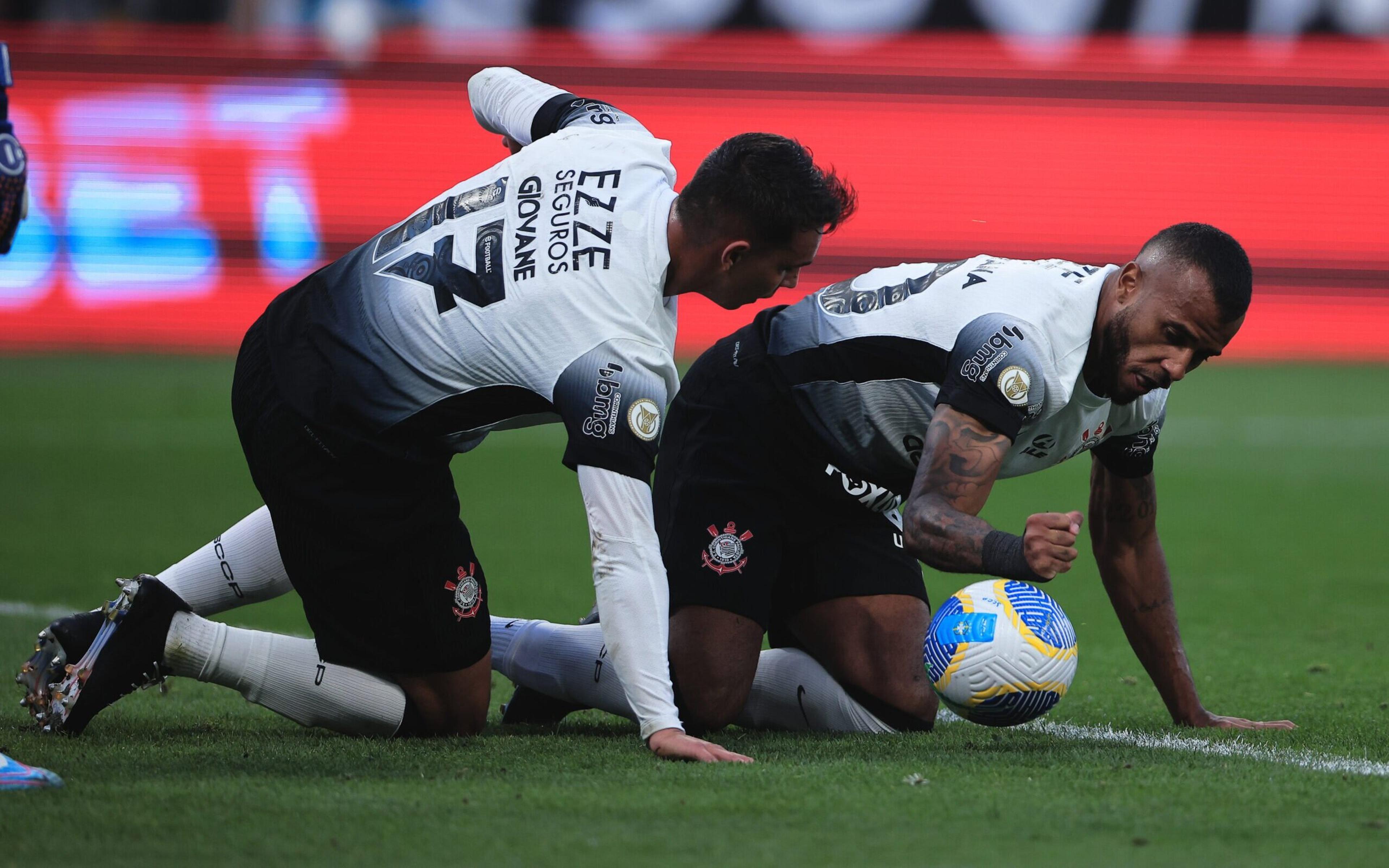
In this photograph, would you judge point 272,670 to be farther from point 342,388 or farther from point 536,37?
point 536,37

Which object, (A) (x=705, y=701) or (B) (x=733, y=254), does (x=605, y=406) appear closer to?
(B) (x=733, y=254)

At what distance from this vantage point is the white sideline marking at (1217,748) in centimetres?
412

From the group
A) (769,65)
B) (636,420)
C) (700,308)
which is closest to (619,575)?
(636,420)

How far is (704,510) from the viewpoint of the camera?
505 cm

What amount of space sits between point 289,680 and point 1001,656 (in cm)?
197

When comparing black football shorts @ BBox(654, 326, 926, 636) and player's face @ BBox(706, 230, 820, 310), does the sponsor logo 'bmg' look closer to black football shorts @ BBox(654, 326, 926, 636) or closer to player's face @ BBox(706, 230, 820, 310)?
player's face @ BBox(706, 230, 820, 310)

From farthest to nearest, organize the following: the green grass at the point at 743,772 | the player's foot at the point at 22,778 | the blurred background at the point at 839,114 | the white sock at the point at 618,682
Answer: the blurred background at the point at 839,114, the white sock at the point at 618,682, the player's foot at the point at 22,778, the green grass at the point at 743,772

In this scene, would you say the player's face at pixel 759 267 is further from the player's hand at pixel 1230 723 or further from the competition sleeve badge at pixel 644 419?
the player's hand at pixel 1230 723

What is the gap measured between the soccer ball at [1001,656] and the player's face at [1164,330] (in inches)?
27.4

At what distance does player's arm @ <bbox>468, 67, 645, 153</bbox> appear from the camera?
15.6 feet

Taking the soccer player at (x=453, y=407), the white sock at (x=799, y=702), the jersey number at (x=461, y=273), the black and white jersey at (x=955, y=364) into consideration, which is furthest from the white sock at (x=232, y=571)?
the black and white jersey at (x=955, y=364)

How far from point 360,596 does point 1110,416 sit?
7.10 ft

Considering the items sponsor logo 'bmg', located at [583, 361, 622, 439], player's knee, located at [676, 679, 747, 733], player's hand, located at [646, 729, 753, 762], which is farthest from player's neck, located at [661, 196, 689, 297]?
player's knee, located at [676, 679, 747, 733]

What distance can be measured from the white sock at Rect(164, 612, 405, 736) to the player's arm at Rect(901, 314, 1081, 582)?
1.55 meters
